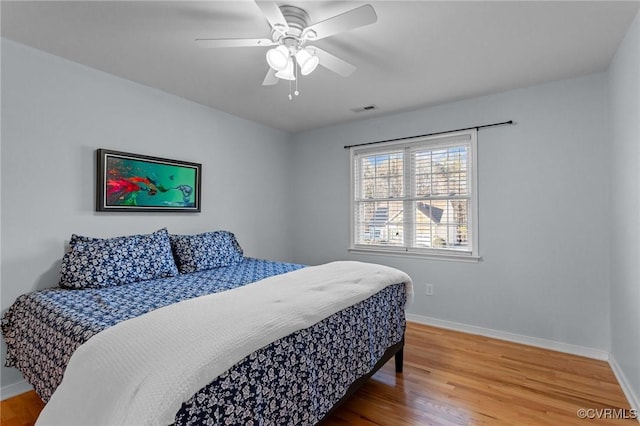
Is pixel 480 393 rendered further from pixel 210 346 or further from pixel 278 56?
pixel 278 56

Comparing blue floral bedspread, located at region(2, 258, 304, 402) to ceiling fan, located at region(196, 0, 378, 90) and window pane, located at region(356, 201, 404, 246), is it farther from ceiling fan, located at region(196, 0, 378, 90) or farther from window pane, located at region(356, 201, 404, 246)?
window pane, located at region(356, 201, 404, 246)

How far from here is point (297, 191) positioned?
463 centimetres

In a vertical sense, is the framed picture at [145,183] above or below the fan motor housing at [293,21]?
below

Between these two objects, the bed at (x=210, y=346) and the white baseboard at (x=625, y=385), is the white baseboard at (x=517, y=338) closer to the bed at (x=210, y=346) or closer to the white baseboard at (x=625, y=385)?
the white baseboard at (x=625, y=385)

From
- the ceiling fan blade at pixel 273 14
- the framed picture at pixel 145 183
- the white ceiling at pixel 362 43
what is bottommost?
the framed picture at pixel 145 183

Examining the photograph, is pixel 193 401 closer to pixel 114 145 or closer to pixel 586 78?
pixel 114 145

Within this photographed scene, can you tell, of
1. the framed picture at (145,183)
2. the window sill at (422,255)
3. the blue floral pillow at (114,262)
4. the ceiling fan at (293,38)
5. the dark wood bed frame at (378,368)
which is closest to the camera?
the ceiling fan at (293,38)

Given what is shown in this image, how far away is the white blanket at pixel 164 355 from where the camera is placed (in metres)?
1.00

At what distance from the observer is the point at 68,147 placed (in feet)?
8.24

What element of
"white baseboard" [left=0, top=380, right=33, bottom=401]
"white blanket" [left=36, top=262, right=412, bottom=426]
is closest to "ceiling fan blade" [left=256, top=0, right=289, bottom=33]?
"white blanket" [left=36, top=262, right=412, bottom=426]

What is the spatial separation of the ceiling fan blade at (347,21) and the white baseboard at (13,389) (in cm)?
304

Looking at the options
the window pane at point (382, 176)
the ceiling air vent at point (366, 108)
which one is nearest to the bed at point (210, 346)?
the window pane at point (382, 176)

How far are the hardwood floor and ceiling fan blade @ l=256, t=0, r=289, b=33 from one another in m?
2.27

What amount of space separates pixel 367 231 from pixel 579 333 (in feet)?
7.31
